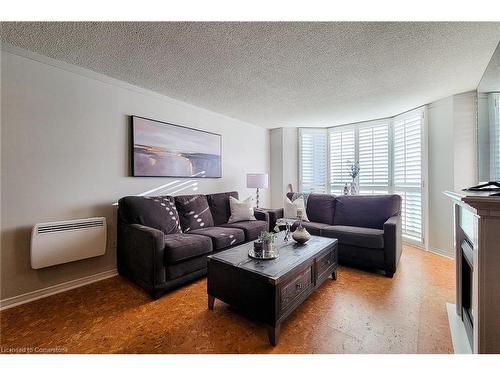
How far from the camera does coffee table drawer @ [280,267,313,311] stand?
5.06 feet

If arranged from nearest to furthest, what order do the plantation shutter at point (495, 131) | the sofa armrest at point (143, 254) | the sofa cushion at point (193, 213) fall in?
1. the plantation shutter at point (495, 131)
2. the sofa armrest at point (143, 254)
3. the sofa cushion at point (193, 213)

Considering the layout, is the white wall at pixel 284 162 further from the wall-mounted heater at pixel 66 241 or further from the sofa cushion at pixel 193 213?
the wall-mounted heater at pixel 66 241

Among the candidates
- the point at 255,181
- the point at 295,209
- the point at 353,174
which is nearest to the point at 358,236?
the point at 295,209

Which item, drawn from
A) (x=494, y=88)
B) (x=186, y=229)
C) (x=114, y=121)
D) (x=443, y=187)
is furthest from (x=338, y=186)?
(x=114, y=121)

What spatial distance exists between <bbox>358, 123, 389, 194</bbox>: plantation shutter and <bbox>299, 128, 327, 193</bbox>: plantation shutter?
0.77 meters

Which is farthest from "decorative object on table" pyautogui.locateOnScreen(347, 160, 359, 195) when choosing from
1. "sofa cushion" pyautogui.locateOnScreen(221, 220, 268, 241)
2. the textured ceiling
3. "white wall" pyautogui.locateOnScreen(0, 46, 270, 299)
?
"white wall" pyautogui.locateOnScreen(0, 46, 270, 299)

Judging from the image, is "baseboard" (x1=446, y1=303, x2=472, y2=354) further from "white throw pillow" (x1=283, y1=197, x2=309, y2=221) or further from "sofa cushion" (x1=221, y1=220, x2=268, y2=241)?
"sofa cushion" (x1=221, y1=220, x2=268, y2=241)

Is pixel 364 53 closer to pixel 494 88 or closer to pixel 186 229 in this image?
pixel 494 88

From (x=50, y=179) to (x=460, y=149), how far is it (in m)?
5.04

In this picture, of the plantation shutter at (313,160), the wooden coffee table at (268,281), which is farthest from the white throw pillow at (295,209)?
the wooden coffee table at (268,281)

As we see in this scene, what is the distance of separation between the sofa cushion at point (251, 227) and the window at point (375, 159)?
1.96 metres

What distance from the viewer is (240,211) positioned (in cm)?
345

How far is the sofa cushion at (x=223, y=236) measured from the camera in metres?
2.55

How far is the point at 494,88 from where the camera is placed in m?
1.70
